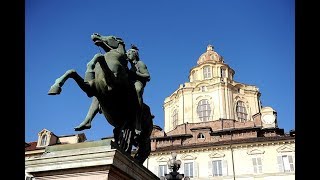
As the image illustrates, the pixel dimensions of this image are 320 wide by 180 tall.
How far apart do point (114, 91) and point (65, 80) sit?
2.39 ft

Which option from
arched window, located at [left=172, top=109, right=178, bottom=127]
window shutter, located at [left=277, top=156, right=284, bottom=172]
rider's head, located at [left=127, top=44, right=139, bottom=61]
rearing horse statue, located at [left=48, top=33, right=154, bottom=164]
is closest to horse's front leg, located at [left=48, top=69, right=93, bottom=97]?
rearing horse statue, located at [left=48, top=33, right=154, bottom=164]

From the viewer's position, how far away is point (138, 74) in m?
6.20

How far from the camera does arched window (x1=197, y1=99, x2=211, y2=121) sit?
5134 cm

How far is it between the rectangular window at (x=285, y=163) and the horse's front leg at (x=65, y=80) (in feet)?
110

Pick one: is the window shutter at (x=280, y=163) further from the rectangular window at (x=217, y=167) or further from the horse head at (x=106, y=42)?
A: the horse head at (x=106, y=42)

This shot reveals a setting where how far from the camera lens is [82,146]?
5000 millimetres

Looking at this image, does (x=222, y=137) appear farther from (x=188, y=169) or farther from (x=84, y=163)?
(x=84, y=163)

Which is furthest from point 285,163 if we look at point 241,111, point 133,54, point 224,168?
point 133,54

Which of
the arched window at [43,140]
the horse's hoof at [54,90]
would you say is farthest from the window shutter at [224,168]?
the horse's hoof at [54,90]

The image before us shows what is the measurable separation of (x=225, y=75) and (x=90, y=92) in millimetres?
50920

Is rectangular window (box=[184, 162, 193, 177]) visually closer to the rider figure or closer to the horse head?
the rider figure

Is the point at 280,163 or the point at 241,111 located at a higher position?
the point at 241,111
